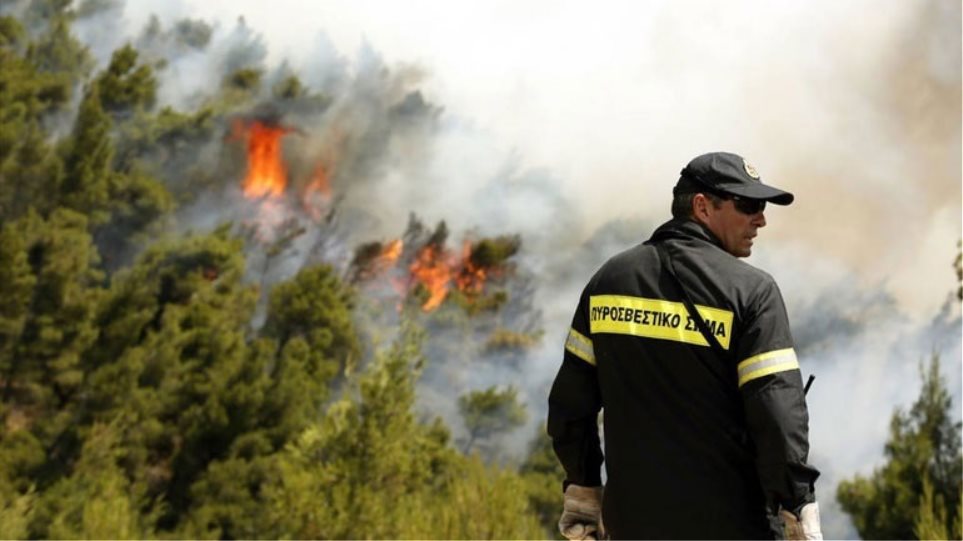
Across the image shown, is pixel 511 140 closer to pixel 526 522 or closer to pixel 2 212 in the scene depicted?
pixel 2 212

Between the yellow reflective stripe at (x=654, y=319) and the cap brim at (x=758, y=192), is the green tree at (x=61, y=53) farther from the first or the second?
the cap brim at (x=758, y=192)

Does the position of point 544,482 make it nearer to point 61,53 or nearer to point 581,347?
point 61,53

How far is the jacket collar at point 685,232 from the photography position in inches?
127

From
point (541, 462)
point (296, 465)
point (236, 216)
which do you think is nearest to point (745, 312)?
point (296, 465)

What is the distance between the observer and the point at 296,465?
55.3ft

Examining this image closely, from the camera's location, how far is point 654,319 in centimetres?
316

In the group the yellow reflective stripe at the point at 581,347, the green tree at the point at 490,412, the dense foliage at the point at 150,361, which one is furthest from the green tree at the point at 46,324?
the yellow reflective stripe at the point at 581,347

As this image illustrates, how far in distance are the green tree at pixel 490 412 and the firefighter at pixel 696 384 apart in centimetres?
3265

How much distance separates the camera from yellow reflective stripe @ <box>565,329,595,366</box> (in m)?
3.36

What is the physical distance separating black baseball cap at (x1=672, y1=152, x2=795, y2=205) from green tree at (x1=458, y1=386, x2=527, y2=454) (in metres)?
32.8

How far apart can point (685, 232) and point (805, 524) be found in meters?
0.82

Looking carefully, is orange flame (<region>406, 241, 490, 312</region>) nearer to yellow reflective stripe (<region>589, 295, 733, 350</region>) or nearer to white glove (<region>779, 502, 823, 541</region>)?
yellow reflective stripe (<region>589, 295, 733, 350</region>)

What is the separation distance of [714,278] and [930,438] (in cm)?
2013

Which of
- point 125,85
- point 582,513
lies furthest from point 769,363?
point 125,85
